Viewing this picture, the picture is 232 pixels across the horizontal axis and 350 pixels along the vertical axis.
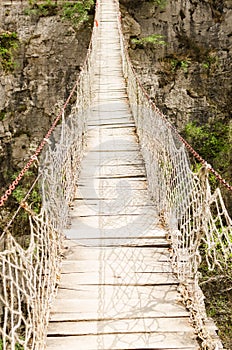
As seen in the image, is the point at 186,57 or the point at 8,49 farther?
the point at 186,57

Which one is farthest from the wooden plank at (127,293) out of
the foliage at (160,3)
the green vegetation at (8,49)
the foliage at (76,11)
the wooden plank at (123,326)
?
the foliage at (160,3)

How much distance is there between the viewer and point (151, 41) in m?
6.97

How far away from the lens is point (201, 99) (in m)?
7.14

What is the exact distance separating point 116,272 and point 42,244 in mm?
543

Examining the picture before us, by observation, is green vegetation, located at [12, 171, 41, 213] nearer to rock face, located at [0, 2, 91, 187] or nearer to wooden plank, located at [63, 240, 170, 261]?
rock face, located at [0, 2, 91, 187]

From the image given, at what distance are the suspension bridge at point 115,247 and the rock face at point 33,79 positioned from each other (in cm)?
297

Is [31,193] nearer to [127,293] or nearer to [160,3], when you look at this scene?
[160,3]

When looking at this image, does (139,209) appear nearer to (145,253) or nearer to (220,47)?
(145,253)

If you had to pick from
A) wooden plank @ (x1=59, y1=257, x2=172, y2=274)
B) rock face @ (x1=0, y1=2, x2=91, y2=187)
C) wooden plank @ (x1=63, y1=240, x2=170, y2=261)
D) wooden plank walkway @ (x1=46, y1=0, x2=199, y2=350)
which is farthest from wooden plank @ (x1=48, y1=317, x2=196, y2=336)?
rock face @ (x1=0, y1=2, x2=91, y2=187)

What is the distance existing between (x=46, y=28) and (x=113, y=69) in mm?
1573

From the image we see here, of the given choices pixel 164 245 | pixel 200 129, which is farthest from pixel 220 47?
pixel 164 245

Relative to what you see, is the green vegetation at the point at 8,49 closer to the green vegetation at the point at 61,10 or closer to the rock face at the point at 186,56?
the green vegetation at the point at 61,10

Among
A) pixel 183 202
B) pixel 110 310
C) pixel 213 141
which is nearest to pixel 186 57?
pixel 213 141

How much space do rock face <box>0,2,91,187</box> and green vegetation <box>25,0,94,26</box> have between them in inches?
3.2
